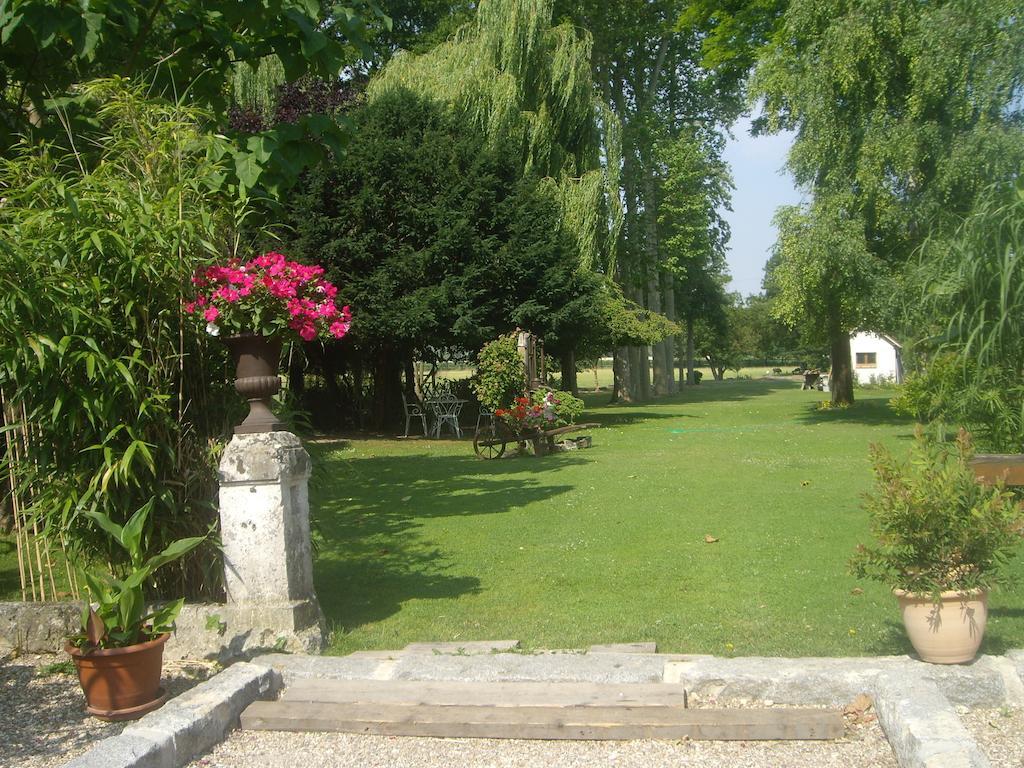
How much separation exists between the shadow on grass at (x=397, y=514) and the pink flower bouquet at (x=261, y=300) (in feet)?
5.06

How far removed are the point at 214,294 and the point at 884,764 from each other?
4295 mm

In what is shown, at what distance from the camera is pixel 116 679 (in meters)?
4.43

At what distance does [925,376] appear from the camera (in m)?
12.7

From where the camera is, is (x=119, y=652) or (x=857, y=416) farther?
(x=857, y=416)

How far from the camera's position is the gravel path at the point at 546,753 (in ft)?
12.6

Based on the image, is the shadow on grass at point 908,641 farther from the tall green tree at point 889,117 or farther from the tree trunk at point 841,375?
the tree trunk at point 841,375

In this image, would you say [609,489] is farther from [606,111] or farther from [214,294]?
[606,111]

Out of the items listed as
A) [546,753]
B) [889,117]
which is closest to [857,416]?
[889,117]

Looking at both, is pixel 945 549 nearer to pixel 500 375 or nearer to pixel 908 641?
pixel 908 641

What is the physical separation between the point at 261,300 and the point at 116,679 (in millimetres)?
2267

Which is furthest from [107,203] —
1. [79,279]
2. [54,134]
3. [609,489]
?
[609,489]

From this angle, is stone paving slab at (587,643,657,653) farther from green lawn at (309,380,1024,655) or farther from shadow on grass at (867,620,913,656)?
shadow on grass at (867,620,913,656)

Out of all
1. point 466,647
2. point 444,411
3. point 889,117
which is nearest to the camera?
point 466,647

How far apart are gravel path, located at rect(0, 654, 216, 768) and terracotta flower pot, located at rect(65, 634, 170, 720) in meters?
0.10
